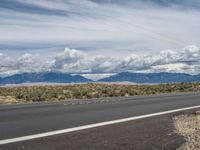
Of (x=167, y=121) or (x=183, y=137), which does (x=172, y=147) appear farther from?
(x=167, y=121)

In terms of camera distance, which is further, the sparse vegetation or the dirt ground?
the sparse vegetation

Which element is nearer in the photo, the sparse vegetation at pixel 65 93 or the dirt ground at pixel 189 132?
the dirt ground at pixel 189 132

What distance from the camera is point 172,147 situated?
9.20 metres

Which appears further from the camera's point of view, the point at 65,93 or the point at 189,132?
the point at 65,93

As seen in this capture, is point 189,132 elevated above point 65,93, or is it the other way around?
point 189,132

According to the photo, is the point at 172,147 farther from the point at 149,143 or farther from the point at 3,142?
the point at 3,142

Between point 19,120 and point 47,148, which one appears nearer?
point 47,148

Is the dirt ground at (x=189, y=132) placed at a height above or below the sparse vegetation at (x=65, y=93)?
above

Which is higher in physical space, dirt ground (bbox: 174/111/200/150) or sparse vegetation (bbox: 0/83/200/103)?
dirt ground (bbox: 174/111/200/150)

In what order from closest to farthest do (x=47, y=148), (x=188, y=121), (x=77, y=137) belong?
(x=47, y=148) → (x=77, y=137) → (x=188, y=121)

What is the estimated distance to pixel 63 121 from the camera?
45.9 ft

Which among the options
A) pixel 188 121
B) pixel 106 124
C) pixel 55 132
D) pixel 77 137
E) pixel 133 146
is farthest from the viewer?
pixel 188 121

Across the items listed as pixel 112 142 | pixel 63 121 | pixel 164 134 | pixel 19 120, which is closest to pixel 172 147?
pixel 112 142

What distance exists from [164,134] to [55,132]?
288 centimetres
